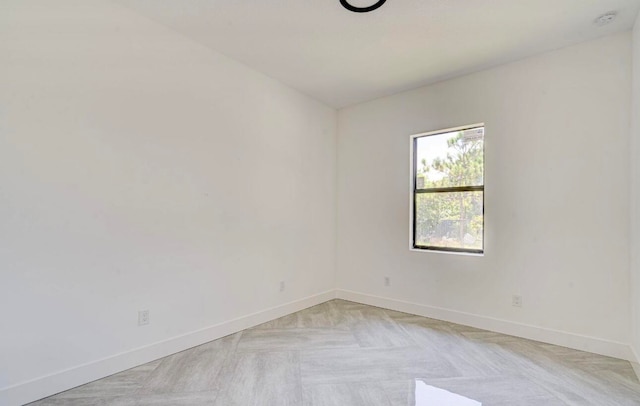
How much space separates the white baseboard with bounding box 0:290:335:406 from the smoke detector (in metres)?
4.01

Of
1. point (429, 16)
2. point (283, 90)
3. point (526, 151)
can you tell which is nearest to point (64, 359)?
point (283, 90)

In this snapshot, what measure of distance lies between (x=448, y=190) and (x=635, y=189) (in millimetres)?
1536

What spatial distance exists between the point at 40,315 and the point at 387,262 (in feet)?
11.1

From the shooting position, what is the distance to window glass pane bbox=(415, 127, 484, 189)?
3.42m

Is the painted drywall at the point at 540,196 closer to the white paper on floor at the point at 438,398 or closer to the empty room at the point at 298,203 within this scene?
the empty room at the point at 298,203

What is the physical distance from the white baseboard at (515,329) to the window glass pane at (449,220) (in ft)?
2.46

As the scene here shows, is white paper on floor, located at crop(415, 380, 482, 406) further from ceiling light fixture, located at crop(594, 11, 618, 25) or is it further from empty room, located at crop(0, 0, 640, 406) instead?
ceiling light fixture, located at crop(594, 11, 618, 25)

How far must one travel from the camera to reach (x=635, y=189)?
2.44m

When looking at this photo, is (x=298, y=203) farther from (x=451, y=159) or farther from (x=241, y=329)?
(x=451, y=159)

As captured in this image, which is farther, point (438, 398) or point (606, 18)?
point (606, 18)

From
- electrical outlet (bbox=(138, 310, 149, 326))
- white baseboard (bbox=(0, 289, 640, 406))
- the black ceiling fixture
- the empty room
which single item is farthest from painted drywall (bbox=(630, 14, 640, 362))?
electrical outlet (bbox=(138, 310, 149, 326))

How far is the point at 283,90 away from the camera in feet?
12.4

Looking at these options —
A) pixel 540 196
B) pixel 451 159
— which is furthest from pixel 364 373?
pixel 451 159

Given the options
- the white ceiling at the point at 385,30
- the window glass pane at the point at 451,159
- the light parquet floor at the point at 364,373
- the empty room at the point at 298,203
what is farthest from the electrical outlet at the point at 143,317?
the window glass pane at the point at 451,159
